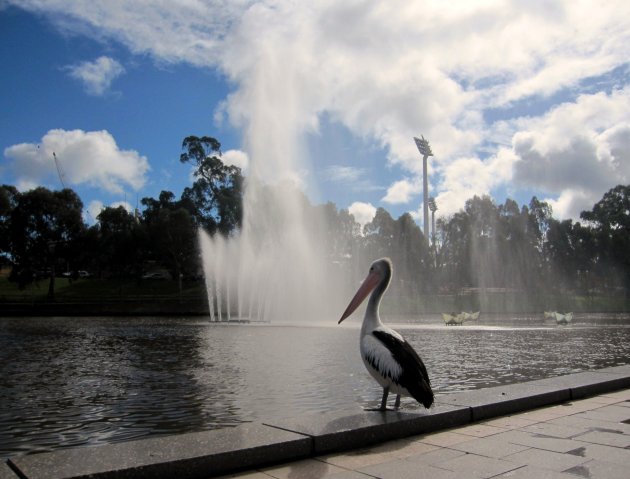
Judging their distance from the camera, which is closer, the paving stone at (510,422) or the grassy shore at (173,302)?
the paving stone at (510,422)

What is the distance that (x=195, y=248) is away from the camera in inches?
2643

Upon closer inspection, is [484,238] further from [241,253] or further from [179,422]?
[179,422]

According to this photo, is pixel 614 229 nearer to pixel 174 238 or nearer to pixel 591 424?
pixel 174 238

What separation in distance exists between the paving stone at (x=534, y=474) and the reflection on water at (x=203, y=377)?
2287 mm

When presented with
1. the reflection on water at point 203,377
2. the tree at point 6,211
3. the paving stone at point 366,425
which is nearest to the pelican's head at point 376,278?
the reflection on water at point 203,377

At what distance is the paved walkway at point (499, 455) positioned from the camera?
4754mm

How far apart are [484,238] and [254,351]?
212 feet

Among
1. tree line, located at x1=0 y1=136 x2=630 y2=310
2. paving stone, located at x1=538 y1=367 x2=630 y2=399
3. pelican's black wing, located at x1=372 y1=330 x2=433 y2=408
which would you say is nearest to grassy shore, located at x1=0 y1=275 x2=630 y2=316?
tree line, located at x1=0 y1=136 x2=630 y2=310

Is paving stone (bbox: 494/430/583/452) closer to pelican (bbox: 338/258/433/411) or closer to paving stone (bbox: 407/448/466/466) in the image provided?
paving stone (bbox: 407/448/466/466)

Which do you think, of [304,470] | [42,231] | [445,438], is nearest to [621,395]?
[445,438]

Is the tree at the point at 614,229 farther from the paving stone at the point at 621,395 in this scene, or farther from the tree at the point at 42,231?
the paving stone at the point at 621,395

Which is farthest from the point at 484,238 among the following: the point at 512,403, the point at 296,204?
the point at 512,403

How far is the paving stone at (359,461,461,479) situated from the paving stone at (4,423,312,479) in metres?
0.74

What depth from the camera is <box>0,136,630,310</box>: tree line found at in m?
65.1
